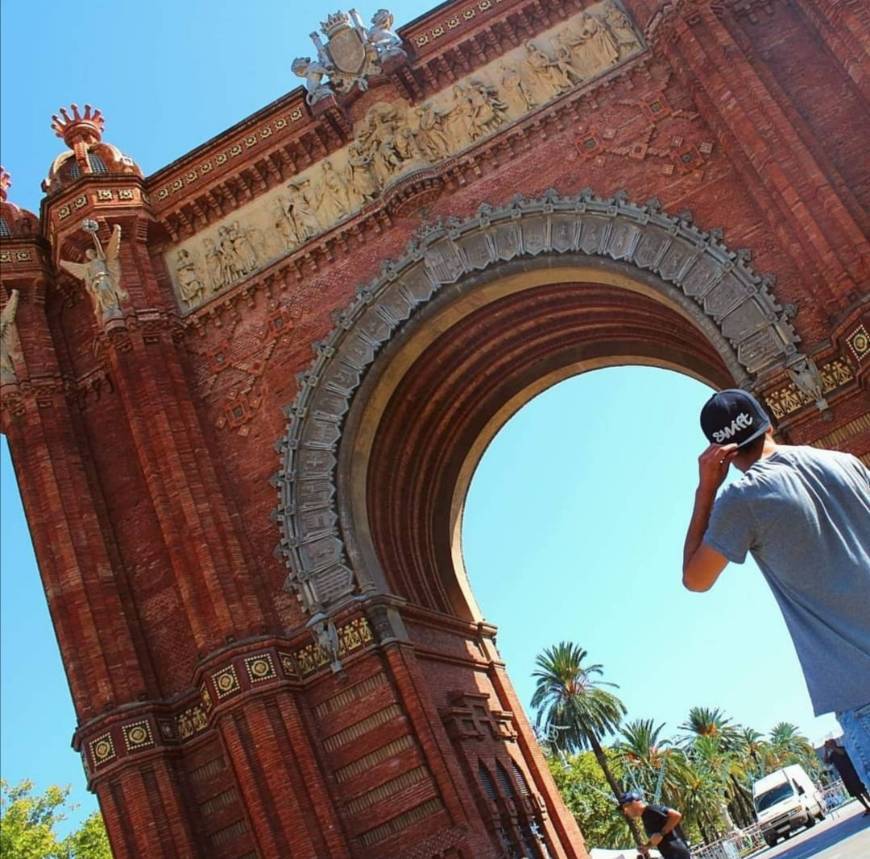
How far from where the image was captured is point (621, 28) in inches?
592

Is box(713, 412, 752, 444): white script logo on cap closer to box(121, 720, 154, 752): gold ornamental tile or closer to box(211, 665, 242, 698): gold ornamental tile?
box(211, 665, 242, 698): gold ornamental tile

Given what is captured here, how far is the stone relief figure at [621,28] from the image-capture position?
1490cm

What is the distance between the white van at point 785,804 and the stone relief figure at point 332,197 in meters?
20.7

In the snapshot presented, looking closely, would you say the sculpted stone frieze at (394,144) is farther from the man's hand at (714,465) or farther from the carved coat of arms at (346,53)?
the man's hand at (714,465)

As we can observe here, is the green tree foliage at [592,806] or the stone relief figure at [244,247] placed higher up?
the stone relief figure at [244,247]

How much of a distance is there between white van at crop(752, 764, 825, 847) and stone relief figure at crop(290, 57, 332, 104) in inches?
871

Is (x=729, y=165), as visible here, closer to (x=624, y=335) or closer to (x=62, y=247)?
(x=624, y=335)

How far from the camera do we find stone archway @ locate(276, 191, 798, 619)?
45.6 ft

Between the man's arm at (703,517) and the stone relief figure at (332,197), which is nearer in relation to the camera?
the man's arm at (703,517)

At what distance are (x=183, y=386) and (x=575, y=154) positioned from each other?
22.2 feet

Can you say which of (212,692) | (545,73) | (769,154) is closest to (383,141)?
(545,73)

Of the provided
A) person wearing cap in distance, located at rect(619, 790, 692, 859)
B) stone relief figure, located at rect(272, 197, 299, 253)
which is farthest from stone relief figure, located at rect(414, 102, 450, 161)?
person wearing cap in distance, located at rect(619, 790, 692, 859)

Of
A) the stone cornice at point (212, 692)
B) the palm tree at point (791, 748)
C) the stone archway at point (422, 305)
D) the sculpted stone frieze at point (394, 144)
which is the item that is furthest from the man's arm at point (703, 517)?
the palm tree at point (791, 748)

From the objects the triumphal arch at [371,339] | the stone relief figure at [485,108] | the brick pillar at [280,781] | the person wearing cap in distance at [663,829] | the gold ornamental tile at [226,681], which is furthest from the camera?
the stone relief figure at [485,108]
